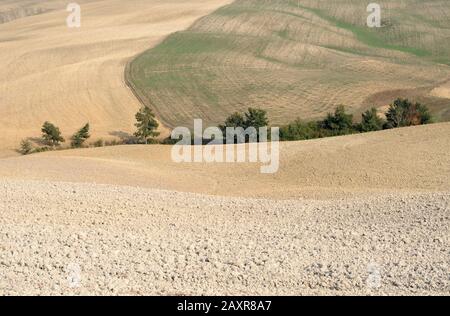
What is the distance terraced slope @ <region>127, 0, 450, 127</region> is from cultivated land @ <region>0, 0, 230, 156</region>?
3.00 m

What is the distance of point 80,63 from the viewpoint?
69.3 metres

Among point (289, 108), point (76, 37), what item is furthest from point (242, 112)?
point (76, 37)

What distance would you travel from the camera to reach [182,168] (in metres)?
28.2

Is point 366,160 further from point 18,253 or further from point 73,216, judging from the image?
point 18,253

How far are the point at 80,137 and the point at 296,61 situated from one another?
1322 inches

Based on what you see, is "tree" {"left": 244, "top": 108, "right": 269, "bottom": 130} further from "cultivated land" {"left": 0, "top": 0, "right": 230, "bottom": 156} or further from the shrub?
the shrub

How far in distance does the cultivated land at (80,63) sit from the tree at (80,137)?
4.05ft

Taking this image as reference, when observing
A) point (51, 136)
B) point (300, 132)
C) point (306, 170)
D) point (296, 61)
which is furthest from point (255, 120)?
point (296, 61)

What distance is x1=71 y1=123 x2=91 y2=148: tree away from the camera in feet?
144

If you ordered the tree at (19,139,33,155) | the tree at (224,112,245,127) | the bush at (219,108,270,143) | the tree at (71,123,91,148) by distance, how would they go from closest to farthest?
the tree at (19,139,33,155) → the bush at (219,108,270,143) → the tree at (224,112,245,127) → the tree at (71,123,91,148)

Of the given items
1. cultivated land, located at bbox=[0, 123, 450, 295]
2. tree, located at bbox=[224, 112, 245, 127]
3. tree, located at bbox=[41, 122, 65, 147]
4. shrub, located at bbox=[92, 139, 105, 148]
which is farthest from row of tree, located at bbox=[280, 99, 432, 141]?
cultivated land, located at bbox=[0, 123, 450, 295]

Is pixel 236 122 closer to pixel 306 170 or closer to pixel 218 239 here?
pixel 306 170

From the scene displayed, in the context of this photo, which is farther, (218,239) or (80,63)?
(80,63)
